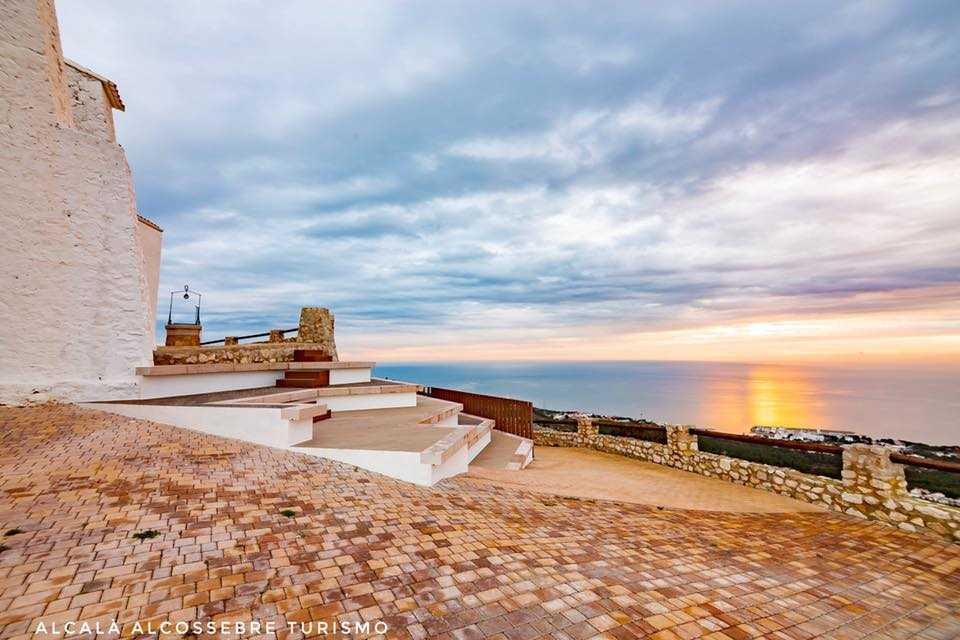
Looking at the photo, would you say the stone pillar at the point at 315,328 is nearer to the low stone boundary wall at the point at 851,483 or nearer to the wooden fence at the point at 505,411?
the wooden fence at the point at 505,411

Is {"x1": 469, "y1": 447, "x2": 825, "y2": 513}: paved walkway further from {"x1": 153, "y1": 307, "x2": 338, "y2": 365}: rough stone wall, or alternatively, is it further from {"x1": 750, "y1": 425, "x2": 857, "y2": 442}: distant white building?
{"x1": 153, "y1": 307, "x2": 338, "y2": 365}: rough stone wall

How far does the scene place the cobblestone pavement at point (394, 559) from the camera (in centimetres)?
266

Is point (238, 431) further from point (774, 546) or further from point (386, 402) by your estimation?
point (774, 546)

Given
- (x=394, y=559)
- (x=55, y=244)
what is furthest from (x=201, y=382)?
(x=394, y=559)

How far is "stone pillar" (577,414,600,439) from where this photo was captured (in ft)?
41.2

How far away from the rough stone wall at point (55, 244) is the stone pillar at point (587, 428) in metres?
11.4

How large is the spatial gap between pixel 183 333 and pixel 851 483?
85.9ft

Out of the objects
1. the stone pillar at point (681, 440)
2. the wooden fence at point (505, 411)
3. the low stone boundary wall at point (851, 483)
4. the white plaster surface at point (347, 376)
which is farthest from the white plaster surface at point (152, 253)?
the low stone boundary wall at point (851, 483)

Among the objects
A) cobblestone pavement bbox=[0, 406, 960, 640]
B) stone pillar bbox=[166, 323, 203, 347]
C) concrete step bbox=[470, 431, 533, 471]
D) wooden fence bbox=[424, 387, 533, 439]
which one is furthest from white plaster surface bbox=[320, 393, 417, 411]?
stone pillar bbox=[166, 323, 203, 347]

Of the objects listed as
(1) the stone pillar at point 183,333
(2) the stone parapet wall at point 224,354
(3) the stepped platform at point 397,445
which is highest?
(1) the stone pillar at point 183,333

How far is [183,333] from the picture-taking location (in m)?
21.0

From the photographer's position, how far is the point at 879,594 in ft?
13.0

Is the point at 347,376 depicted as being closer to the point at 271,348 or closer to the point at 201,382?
the point at 271,348

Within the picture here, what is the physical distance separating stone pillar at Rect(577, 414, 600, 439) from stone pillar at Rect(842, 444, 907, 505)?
641cm
